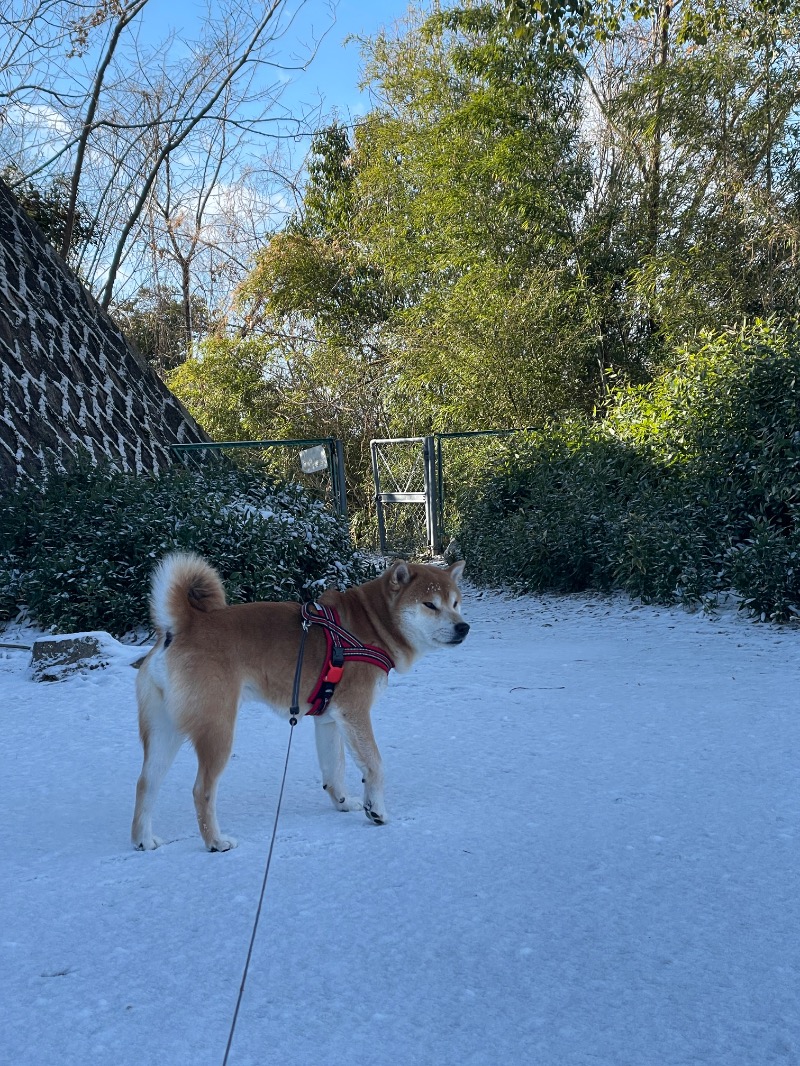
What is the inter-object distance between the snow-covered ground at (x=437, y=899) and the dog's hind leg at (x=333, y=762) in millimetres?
67

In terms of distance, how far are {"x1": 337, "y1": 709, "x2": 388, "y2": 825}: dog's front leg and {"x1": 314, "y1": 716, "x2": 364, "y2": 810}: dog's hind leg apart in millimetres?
228

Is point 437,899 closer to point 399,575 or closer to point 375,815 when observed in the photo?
point 375,815

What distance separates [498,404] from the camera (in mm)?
13133

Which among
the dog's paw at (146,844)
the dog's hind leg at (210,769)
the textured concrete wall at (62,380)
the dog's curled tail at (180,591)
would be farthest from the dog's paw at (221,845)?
the textured concrete wall at (62,380)

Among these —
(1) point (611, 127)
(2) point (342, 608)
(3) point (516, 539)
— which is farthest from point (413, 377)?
(2) point (342, 608)

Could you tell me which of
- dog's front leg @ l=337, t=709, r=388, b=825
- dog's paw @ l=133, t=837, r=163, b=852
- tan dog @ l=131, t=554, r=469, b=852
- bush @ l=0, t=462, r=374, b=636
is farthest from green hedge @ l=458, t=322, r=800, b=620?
dog's paw @ l=133, t=837, r=163, b=852

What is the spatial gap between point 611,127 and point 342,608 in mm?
11168

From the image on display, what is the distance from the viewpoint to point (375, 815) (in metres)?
3.21

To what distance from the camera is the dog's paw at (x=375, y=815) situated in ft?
10.5

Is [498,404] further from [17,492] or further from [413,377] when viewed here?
[17,492]

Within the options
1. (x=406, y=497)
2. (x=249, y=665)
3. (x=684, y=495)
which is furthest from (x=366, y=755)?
(x=406, y=497)

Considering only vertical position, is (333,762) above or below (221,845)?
above

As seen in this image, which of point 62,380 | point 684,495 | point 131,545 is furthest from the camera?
point 62,380

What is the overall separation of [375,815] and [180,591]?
103 centimetres
